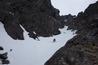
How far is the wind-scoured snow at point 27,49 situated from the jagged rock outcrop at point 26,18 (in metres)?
2.52

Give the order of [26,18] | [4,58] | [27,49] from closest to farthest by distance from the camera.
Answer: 1. [4,58]
2. [27,49]
3. [26,18]

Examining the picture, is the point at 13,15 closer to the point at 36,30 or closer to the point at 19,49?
the point at 36,30

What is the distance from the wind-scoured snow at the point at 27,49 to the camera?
51850 millimetres

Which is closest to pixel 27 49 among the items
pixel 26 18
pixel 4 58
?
pixel 4 58

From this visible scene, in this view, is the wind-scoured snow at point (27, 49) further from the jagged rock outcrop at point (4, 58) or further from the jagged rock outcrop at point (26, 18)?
the jagged rock outcrop at point (26, 18)

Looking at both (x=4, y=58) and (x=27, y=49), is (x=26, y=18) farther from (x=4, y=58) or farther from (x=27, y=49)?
(x=4, y=58)

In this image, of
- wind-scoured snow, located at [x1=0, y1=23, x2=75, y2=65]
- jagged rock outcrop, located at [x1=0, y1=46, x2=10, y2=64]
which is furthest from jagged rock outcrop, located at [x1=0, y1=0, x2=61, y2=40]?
jagged rock outcrop, located at [x1=0, y1=46, x2=10, y2=64]

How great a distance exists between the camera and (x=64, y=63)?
25.4 metres

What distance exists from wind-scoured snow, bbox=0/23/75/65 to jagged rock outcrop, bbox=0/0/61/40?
2518mm

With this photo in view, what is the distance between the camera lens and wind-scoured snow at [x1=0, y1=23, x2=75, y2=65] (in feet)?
170

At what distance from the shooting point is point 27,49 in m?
60.7

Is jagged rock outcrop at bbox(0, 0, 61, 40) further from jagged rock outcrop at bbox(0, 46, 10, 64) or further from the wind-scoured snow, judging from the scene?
jagged rock outcrop at bbox(0, 46, 10, 64)

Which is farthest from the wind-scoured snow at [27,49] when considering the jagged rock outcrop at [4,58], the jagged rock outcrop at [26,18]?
the jagged rock outcrop at [26,18]

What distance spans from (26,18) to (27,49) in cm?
2142
